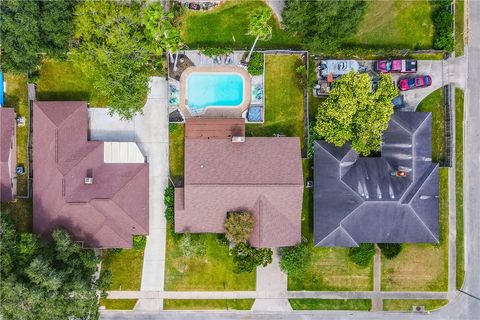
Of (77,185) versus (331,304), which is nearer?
(77,185)

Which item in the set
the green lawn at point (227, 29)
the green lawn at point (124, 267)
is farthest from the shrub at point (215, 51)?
the green lawn at point (124, 267)

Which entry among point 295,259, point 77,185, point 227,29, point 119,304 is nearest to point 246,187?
point 295,259

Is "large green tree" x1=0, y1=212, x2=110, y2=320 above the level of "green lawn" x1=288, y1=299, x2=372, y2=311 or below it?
above

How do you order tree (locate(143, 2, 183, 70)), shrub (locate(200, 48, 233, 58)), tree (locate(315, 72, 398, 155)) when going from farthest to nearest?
shrub (locate(200, 48, 233, 58)) < tree (locate(315, 72, 398, 155)) < tree (locate(143, 2, 183, 70))

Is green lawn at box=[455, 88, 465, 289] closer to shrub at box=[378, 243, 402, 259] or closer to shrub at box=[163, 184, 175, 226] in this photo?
shrub at box=[378, 243, 402, 259]

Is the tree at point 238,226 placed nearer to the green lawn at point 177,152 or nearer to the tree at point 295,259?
the tree at point 295,259

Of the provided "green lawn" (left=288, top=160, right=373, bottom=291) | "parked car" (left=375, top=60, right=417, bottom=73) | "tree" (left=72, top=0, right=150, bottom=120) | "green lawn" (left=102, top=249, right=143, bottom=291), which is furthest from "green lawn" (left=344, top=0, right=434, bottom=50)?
"green lawn" (left=102, top=249, right=143, bottom=291)

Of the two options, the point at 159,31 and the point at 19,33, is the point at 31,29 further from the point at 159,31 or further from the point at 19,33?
the point at 159,31
